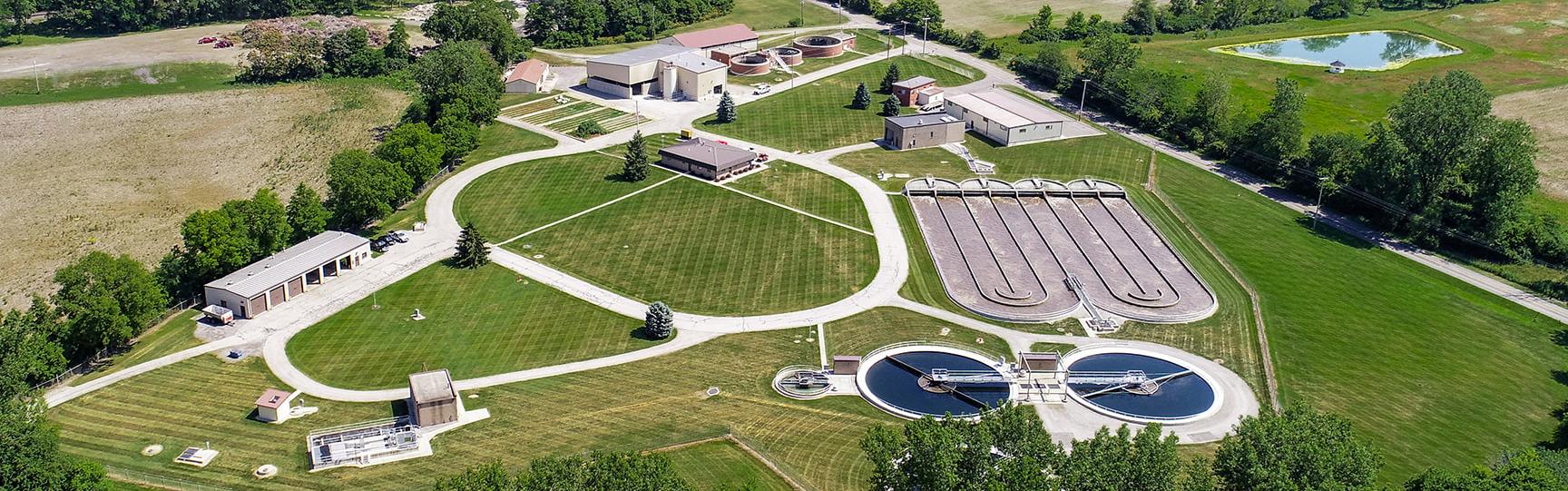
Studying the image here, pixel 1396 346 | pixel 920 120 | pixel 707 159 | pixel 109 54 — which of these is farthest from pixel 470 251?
pixel 109 54

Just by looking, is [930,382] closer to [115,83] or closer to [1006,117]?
[1006,117]

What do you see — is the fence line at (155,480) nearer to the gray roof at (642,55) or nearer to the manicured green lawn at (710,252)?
the manicured green lawn at (710,252)

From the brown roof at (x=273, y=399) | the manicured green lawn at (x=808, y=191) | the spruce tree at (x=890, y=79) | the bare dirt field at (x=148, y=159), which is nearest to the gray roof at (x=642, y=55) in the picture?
the bare dirt field at (x=148, y=159)

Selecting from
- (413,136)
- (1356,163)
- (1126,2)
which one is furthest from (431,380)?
(1126,2)

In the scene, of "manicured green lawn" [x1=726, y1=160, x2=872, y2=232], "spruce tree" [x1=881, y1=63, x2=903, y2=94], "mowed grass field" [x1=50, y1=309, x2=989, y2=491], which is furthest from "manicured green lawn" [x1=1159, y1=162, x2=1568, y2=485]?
"spruce tree" [x1=881, y1=63, x2=903, y2=94]

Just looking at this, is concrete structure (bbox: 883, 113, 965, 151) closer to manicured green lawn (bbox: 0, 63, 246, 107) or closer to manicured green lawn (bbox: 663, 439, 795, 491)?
manicured green lawn (bbox: 663, 439, 795, 491)
